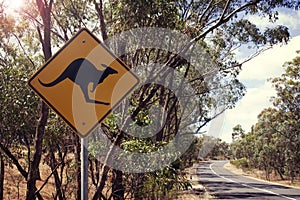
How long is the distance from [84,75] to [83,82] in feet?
0.16

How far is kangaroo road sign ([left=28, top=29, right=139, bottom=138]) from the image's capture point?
2389mm

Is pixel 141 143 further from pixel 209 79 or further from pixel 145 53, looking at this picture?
pixel 209 79

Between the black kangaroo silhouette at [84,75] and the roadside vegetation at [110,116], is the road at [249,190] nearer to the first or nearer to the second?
the roadside vegetation at [110,116]

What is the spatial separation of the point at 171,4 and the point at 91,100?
524cm

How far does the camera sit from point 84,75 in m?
2.45

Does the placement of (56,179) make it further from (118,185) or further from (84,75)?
(84,75)

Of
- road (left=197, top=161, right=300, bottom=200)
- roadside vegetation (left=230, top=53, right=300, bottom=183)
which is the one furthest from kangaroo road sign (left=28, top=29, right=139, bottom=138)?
roadside vegetation (left=230, top=53, right=300, bottom=183)

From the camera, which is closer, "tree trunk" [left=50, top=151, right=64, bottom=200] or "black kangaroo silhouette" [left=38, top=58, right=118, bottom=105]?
"black kangaroo silhouette" [left=38, top=58, right=118, bottom=105]

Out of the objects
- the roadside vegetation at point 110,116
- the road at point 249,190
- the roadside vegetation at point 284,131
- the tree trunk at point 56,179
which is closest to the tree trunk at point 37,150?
the roadside vegetation at point 110,116

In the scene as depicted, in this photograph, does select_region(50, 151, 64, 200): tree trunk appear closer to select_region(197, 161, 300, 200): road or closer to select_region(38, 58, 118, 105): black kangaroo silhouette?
select_region(38, 58, 118, 105): black kangaroo silhouette

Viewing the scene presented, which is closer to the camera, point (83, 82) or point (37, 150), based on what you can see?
point (83, 82)

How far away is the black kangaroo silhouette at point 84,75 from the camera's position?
242 centimetres

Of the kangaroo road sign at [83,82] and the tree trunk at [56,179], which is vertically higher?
the kangaroo road sign at [83,82]

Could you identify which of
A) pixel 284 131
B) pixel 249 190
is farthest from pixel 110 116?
pixel 284 131
